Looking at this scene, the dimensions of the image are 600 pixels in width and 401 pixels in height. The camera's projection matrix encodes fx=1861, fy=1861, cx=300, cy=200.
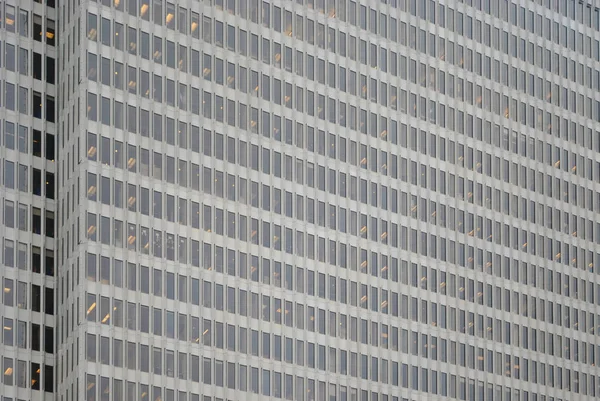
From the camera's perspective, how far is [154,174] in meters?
158

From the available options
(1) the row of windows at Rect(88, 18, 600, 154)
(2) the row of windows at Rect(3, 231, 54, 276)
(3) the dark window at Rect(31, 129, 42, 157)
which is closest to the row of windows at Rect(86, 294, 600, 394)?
(2) the row of windows at Rect(3, 231, 54, 276)

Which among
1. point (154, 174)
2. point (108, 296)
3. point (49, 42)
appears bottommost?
point (108, 296)

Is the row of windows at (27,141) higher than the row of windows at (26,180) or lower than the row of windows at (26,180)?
higher

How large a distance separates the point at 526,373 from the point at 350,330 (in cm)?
2210

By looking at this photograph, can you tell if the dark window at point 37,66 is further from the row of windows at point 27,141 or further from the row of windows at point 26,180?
the row of windows at point 26,180

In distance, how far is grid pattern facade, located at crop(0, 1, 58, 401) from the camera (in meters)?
151

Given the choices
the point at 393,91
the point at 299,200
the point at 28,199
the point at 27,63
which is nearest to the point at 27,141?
the point at 28,199

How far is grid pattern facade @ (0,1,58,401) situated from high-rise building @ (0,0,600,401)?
0.62 feet

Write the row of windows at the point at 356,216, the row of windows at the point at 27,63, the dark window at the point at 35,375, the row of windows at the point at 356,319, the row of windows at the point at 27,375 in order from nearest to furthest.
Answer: the row of windows at the point at 27,375
the dark window at the point at 35,375
the row of windows at the point at 356,319
the row of windows at the point at 27,63
the row of windows at the point at 356,216

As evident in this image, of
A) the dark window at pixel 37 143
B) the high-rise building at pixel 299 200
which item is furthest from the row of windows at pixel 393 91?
the dark window at pixel 37 143

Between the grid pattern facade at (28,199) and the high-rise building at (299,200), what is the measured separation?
189 mm

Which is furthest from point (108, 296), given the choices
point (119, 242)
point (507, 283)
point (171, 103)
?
point (507, 283)

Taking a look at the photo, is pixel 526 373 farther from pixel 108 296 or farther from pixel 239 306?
pixel 108 296

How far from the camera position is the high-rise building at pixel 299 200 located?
153625 millimetres
